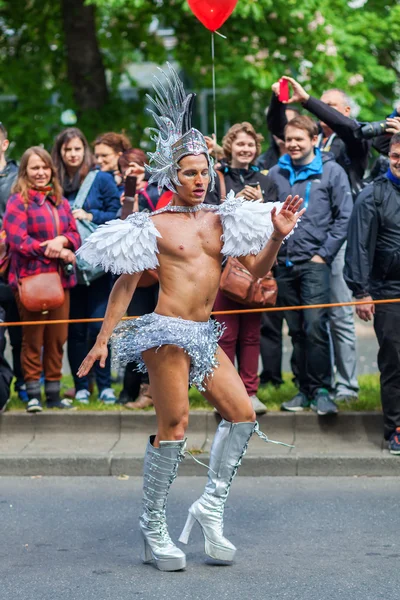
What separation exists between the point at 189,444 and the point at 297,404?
0.87 metres

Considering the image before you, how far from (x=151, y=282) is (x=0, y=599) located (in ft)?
12.0

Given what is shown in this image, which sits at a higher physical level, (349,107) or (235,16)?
(235,16)

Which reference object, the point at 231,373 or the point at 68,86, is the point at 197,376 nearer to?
the point at 231,373

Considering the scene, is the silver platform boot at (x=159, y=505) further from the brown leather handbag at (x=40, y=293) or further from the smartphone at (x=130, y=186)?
the smartphone at (x=130, y=186)

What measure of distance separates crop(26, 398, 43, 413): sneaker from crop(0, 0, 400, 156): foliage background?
6.33m

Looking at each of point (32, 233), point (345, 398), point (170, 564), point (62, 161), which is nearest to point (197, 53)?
point (62, 161)

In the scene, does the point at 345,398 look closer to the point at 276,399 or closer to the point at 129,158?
the point at 276,399

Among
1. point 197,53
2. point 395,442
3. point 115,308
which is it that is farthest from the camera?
point 197,53

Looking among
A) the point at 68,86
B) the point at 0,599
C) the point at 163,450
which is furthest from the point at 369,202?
the point at 68,86

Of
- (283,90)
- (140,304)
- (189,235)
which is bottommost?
(140,304)

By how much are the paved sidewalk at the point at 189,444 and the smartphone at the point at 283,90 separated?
92.1 inches

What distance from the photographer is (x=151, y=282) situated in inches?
336

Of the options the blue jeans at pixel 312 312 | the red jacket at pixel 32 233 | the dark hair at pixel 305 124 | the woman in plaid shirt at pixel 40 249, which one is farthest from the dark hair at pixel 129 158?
the blue jeans at pixel 312 312

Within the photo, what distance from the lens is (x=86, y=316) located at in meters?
9.16
